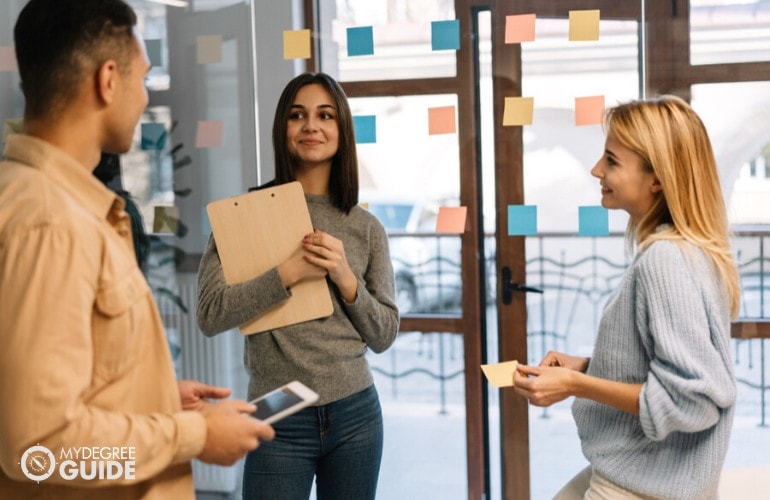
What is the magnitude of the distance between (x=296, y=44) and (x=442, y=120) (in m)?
0.57

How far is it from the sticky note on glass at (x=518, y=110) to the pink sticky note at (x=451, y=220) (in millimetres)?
332

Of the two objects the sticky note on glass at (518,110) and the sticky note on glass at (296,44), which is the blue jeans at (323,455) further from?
the sticky note on glass at (296,44)

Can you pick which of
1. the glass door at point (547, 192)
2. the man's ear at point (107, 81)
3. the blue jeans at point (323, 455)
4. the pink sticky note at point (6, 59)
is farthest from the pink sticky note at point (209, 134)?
the man's ear at point (107, 81)

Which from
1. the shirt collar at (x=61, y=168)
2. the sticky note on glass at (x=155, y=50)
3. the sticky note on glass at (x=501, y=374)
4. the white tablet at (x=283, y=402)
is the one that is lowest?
the sticky note on glass at (x=501, y=374)

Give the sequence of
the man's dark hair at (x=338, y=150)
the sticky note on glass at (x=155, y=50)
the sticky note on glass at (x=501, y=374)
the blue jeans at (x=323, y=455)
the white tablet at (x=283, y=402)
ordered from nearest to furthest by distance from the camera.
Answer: the white tablet at (x=283, y=402)
the sticky note on glass at (x=501, y=374)
the blue jeans at (x=323, y=455)
the man's dark hair at (x=338, y=150)
the sticky note on glass at (x=155, y=50)

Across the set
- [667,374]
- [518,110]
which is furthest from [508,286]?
[667,374]

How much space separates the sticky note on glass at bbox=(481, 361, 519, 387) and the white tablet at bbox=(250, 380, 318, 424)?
0.43m

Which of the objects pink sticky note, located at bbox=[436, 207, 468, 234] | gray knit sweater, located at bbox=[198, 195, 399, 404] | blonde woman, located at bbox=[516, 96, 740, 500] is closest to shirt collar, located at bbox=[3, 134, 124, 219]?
gray knit sweater, located at bbox=[198, 195, 399, 404]

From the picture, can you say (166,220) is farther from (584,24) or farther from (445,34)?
(584,24)

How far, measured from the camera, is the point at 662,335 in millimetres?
1432

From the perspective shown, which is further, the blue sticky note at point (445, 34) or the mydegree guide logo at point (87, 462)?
the blue sticky note at point (445, 34)

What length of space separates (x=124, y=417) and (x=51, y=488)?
0.16m

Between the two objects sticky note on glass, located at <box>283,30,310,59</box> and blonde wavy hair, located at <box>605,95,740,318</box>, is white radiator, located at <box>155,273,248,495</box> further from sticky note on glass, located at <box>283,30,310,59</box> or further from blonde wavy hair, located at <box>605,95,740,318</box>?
blonde wavy hair, located at <box>605,95,740,318</box>

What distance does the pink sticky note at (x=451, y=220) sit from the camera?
2881mm
